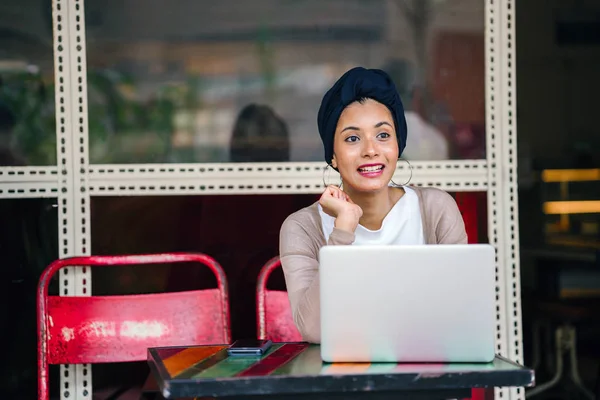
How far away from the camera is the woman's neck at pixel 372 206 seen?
2723 millimetres

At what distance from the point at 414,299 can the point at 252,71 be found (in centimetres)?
174

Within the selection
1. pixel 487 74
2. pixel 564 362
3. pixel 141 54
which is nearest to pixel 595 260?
pixel 564 362

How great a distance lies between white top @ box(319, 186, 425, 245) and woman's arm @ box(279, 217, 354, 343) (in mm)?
85

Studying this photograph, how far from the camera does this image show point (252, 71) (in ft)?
11.2

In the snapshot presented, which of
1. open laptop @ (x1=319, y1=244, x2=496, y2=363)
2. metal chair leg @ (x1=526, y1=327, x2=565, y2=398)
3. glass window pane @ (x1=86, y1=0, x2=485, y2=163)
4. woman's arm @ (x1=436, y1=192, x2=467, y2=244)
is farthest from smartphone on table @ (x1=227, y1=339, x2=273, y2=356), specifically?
metal chair leg @ (x1=526, y1=327, x2=565, y2=398)

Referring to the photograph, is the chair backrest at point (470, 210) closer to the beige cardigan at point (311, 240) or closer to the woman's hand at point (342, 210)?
the beige cardigan at point (311, 240)

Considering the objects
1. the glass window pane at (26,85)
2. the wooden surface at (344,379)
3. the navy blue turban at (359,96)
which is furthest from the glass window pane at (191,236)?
the wooden surface at (344,379)

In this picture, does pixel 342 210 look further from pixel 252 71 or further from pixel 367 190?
pixel 252 71

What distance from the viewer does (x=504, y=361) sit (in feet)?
6.43

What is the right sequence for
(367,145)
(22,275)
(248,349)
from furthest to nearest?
(22,275), (367,145), (248,349)

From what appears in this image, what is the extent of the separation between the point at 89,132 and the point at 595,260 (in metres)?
2.07

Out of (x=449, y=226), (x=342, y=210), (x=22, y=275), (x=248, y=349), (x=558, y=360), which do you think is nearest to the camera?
(x=248, y=349)

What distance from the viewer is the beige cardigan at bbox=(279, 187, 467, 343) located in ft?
7.57

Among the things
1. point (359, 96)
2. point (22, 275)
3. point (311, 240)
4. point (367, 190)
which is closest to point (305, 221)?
point (311, 240)
